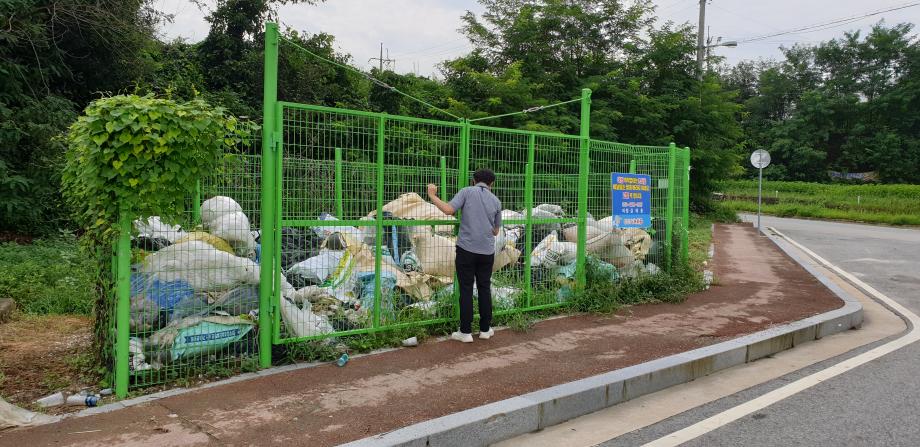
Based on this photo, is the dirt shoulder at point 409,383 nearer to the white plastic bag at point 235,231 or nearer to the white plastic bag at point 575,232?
the white plastic bag at point 575,232

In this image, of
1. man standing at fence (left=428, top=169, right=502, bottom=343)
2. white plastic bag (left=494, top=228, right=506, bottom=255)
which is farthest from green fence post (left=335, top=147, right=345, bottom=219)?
white plastic bag (left=494, top=228, right=506, bottom=255)

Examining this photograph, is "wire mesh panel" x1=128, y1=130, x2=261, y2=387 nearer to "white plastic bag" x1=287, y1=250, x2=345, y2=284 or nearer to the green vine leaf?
the green vine leaf

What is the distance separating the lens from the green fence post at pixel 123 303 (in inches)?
164

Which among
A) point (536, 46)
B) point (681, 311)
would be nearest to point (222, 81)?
point (536, 46)

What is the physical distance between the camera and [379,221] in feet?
18.2

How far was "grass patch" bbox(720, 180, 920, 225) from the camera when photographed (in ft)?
106

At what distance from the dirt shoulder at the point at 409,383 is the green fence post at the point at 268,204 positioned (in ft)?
1.31

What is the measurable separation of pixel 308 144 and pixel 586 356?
3186 millimetres

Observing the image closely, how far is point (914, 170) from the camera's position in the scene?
156ft

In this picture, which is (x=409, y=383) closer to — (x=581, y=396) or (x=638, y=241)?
(x=581, y=396)

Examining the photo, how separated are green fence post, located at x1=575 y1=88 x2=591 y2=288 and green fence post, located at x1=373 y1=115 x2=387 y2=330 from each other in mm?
3116

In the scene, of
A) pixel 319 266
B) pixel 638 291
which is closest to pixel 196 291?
pixel 319 266

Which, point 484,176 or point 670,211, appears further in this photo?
point 670,211

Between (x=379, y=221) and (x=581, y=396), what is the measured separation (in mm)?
2366
